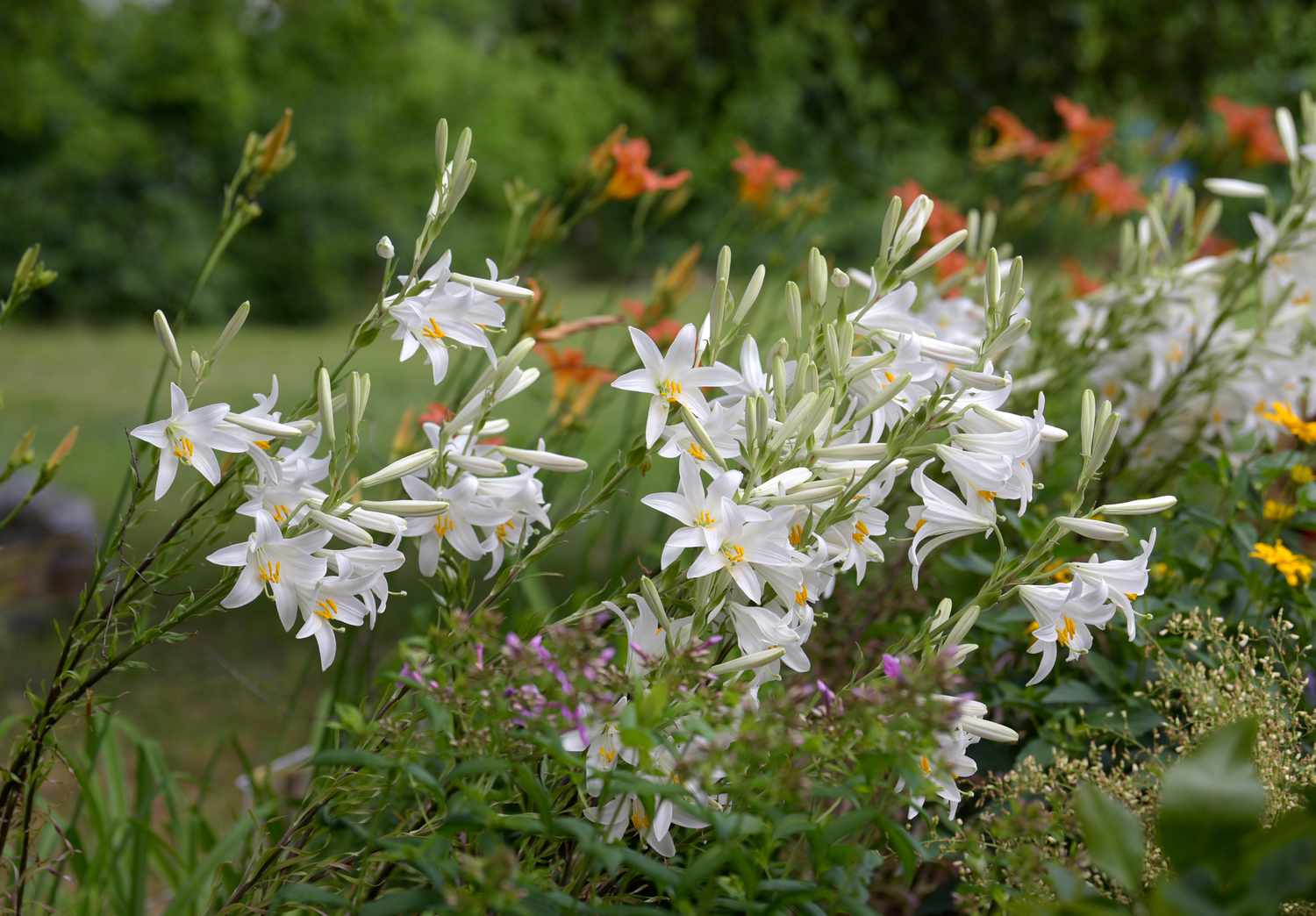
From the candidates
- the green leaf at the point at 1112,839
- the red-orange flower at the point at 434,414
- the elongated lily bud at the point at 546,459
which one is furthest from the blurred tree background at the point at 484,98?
the green leaf at the point at 1112,839

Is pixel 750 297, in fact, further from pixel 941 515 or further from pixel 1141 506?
pixel 1141 506

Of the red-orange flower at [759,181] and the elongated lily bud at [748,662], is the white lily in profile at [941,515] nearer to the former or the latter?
the elongated lily bud at [748,662]

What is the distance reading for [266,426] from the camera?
1.31 meters

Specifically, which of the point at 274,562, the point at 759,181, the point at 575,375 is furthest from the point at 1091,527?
the point at 759,181

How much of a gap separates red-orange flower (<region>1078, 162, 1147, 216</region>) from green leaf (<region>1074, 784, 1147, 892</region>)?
2.89m

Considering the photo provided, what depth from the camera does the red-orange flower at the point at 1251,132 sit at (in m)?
3.97

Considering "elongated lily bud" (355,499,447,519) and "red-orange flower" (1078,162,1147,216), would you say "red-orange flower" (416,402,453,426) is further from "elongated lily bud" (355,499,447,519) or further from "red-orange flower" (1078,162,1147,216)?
"red-orange flower" (1078,162,1147,216)

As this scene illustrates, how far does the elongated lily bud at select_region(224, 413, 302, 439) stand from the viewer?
131 cm

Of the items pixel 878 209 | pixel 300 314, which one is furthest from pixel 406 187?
pixel 878 209

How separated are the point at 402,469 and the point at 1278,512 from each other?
1472 millimetres

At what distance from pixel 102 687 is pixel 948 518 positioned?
3506mm

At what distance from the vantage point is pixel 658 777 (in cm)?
117

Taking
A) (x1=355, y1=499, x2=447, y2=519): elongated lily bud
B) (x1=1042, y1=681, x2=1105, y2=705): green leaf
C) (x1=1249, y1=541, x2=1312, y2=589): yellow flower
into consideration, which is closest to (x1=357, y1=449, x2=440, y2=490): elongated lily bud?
(x1=355, y1=499, x2=447, y2=519): elongated lily bud

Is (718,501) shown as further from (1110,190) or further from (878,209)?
(878,209)
